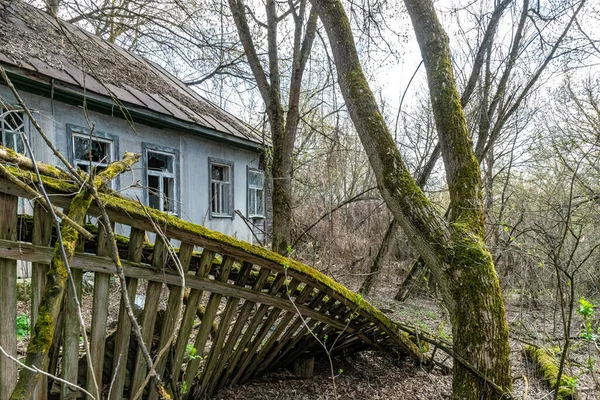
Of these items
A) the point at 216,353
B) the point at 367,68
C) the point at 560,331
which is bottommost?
the point at 560,331

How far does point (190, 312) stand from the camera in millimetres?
2756

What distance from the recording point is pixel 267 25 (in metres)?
6.50

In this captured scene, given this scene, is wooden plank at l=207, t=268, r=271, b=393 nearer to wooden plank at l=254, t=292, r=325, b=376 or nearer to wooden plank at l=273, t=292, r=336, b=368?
wooden plank at l=254, t=292, r=325, b=376

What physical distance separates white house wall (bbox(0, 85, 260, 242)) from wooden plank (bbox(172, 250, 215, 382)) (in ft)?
8.99

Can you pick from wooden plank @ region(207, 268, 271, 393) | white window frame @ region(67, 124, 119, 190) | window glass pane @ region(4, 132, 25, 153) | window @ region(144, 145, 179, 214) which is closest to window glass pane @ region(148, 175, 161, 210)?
window @ region(144, 145, 179, 214)

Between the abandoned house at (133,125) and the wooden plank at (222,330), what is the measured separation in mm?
1492

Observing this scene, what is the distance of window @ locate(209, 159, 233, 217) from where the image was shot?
10.8 meters

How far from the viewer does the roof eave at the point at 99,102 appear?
5.74 metres

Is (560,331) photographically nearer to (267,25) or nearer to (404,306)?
(404,306)

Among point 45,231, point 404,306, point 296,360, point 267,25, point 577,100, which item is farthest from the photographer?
point 577,100

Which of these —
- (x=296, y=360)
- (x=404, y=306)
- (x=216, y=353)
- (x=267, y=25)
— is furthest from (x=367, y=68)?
(x=216, y=353)

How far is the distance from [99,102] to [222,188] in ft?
15.5

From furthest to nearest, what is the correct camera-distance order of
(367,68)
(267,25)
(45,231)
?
(367,68) → (267,25) → (45,231)

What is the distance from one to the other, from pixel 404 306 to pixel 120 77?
296 inches
